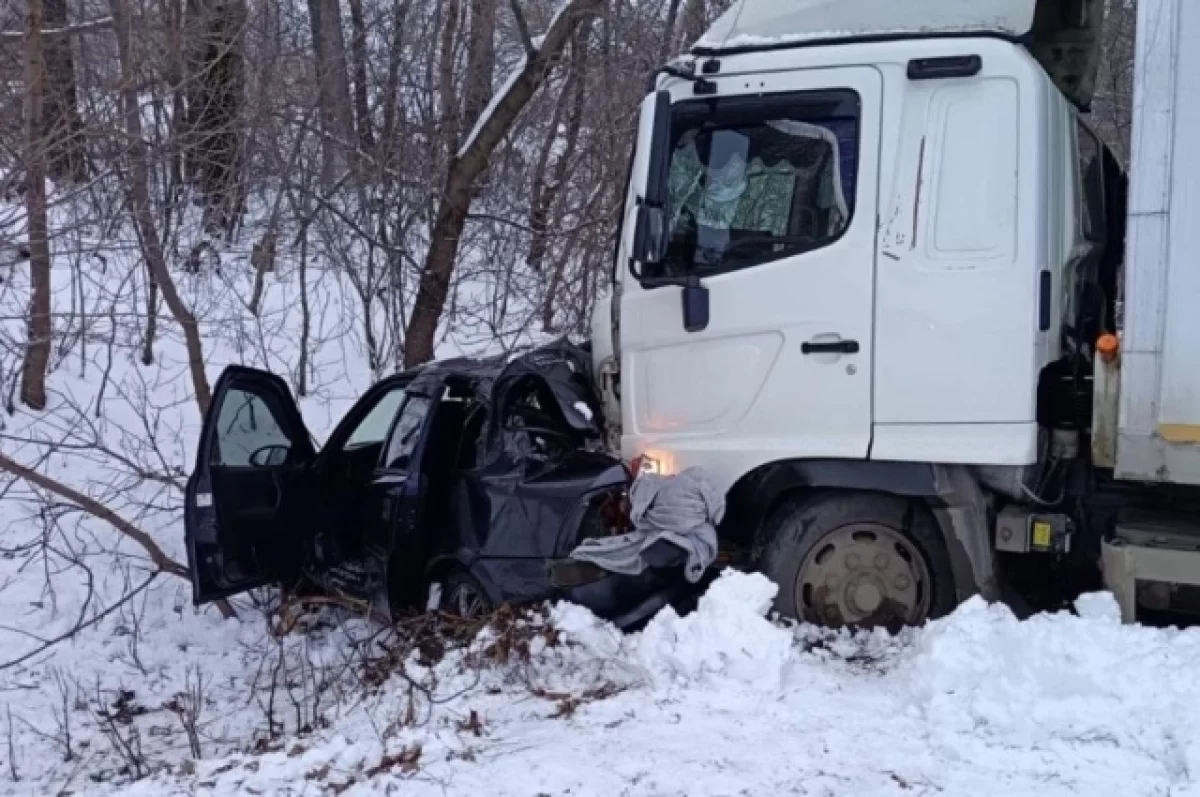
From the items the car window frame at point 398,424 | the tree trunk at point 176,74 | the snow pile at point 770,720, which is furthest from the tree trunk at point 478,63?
the snow pile at point 770,720

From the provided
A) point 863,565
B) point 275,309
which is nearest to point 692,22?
point 275,309

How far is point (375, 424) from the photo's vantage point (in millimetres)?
7363

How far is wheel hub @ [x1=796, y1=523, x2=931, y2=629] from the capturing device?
215 inches

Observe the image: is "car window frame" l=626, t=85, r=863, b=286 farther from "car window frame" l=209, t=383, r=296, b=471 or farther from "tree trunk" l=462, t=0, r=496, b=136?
"tree trunk" l=462, t=0, r=496, b=136

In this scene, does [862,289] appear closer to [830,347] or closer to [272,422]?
[830,347]

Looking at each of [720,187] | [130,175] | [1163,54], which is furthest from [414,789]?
[130,175]

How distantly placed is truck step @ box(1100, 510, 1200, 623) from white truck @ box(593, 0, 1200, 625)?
1 centimetres

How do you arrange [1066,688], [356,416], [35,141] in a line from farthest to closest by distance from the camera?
[35,141] < [356,416] < [1066,688]

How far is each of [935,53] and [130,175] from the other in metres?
6.03

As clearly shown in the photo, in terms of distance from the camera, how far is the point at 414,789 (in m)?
3.87

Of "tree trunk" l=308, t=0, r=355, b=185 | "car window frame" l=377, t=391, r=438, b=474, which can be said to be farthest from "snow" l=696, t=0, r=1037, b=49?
"tree trunk" l=308, t=0, r=355, b=185

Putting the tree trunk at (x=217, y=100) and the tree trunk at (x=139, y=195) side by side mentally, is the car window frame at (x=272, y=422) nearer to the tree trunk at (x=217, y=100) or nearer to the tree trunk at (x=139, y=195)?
the tree trunk at (x=139, y=195)

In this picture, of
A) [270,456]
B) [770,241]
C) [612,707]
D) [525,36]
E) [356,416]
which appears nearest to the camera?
[612,707]

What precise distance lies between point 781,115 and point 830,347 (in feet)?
3.63
